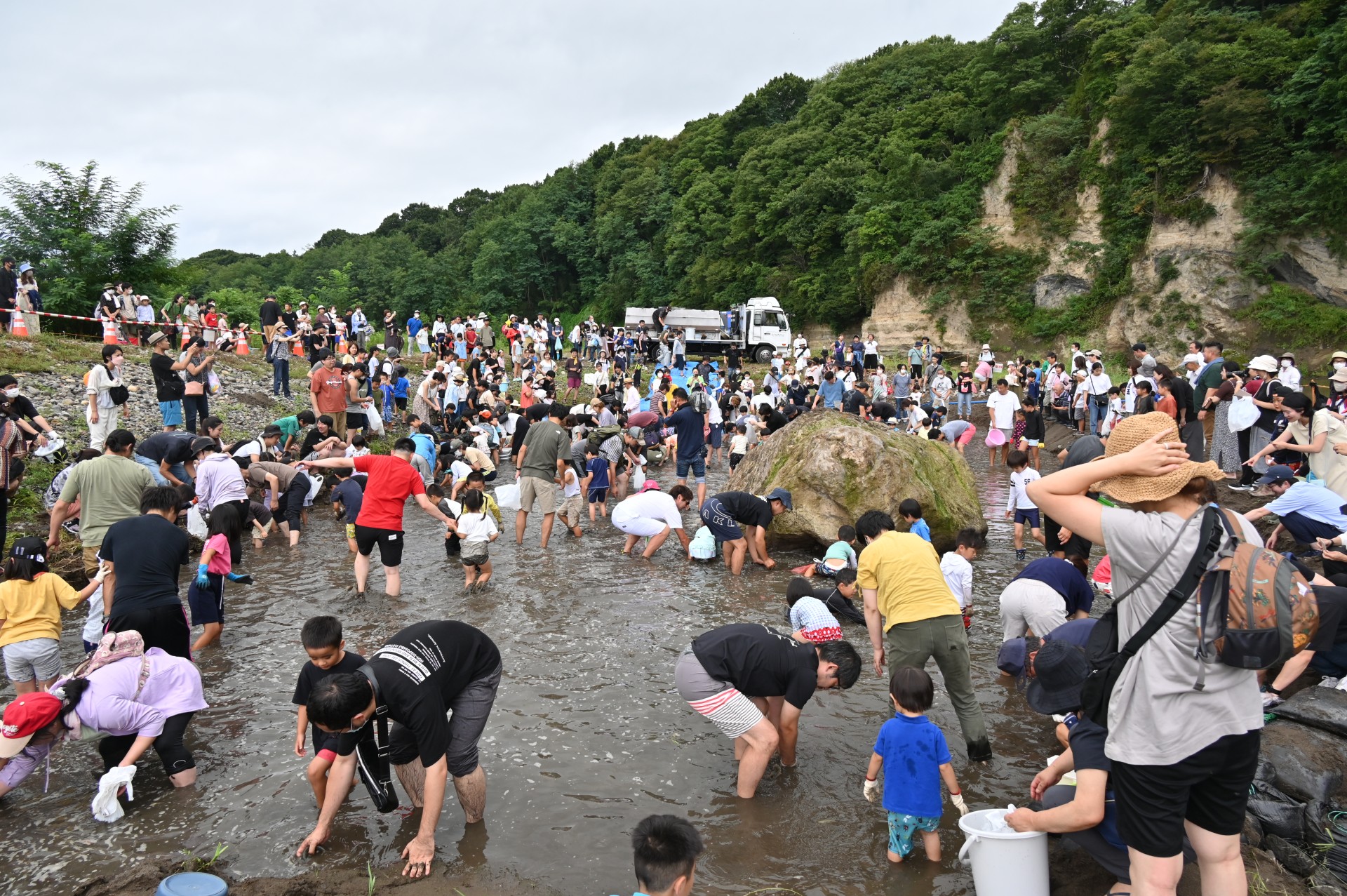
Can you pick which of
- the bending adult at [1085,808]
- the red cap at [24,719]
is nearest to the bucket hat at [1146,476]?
the bending adult at [1085,808]

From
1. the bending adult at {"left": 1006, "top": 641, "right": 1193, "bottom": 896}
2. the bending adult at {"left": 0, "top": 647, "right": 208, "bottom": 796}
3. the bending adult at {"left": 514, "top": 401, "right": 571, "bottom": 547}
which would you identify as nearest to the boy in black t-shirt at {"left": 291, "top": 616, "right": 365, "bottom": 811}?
the bending adult at {"left": 0, "top": 647, "right": 208, "bottom": 796}

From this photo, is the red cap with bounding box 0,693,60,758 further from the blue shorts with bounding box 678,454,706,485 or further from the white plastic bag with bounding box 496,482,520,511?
the blue shorts with bounding box 678,454,706,485

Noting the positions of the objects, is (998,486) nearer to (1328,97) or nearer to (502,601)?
(502,601)

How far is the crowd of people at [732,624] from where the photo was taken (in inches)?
119

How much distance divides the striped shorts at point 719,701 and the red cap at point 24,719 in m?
3.76

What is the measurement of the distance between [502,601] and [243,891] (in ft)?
15.7

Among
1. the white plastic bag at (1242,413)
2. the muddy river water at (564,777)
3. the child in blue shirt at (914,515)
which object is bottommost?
the muddy river water at (564,777)

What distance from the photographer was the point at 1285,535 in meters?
9.85

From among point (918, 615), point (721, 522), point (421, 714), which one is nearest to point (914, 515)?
point (721, 522)

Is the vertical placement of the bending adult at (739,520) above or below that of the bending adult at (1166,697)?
below

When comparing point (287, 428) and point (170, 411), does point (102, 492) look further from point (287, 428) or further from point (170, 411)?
point (287, 428)

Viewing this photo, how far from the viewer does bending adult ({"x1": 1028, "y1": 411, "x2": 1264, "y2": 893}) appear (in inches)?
115

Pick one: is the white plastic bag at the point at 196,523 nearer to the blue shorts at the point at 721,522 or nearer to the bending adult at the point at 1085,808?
the blue shorts at the point at 721,522

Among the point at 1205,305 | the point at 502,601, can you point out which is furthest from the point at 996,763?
the point at 1205,305
